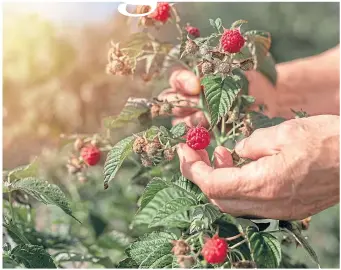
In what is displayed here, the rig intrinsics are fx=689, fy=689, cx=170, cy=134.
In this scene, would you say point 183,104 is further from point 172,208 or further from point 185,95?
point 172,208

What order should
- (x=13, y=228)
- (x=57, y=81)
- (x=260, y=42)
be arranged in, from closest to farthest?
(x=13, y=228) → (x=260, y=42) → (x=57, y=81)

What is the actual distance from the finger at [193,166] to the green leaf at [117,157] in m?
0.06

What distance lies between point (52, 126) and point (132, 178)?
0.60 metres

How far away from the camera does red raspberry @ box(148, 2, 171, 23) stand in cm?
118

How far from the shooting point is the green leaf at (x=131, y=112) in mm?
1206

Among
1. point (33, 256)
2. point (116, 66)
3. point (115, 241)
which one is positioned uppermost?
point (116, 66)

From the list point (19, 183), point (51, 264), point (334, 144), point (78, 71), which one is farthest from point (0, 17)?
point (78, 71)

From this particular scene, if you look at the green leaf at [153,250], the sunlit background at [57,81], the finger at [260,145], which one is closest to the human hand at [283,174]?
the finger at [260,145]

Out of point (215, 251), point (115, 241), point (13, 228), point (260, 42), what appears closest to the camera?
point (215, 251)

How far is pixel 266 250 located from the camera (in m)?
1.01

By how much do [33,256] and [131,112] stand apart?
0.30 metres

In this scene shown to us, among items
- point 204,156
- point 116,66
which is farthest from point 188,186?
point 116,66

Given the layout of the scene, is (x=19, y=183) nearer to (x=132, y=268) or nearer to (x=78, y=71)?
(x=132, y=268)

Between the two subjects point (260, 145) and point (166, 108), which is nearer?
point (260, 145)
